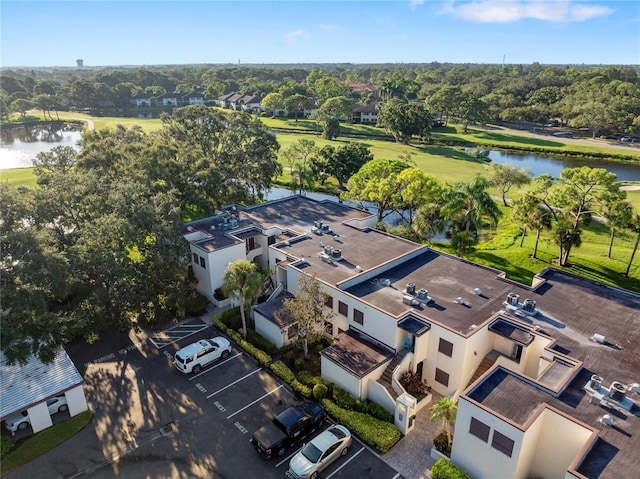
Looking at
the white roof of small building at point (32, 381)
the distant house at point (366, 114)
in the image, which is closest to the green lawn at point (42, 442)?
the white roof of small building at point (32, 381)

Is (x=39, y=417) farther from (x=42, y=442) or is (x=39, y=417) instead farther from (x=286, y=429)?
(x=286, y=429)

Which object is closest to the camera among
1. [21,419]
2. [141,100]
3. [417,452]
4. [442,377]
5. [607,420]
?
[607,420]

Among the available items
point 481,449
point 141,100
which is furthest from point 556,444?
point 141,100

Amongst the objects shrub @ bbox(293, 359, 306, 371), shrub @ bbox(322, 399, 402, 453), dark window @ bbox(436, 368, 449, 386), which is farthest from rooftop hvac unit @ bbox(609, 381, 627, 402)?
shrub @ bbox(293, 359, 306, 371)

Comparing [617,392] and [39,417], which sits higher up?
[617,392]

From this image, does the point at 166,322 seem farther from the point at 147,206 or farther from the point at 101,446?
the point at 101,446

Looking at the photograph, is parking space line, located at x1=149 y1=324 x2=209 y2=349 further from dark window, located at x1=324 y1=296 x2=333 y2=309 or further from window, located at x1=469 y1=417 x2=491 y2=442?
window, located at x1=469 y1=417 x2=491 y2=442

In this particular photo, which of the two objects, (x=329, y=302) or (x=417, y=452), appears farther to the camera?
(x=329, y=302)
